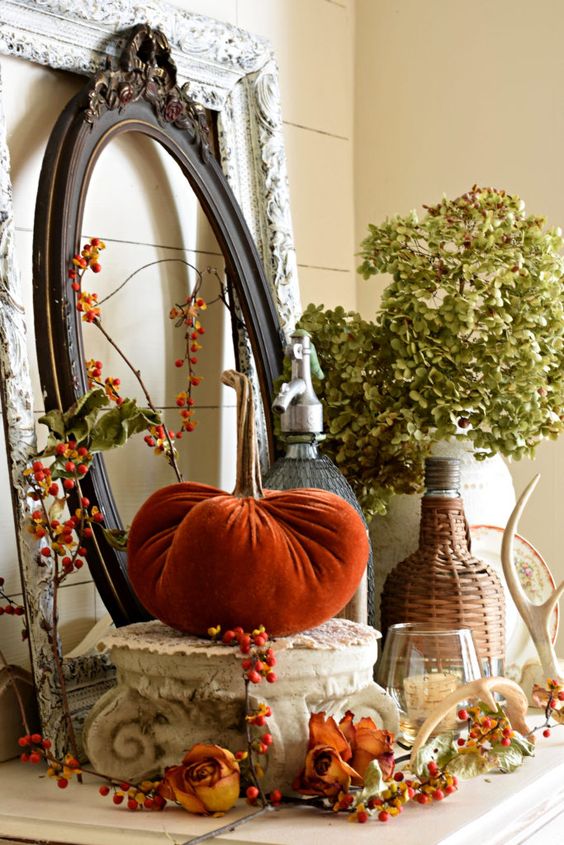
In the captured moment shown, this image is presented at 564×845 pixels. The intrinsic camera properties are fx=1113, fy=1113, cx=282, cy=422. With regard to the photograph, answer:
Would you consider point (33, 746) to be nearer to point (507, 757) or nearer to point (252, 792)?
point (252, 792)

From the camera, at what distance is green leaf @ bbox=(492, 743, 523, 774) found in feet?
2.78

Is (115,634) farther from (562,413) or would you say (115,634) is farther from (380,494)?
(562,413)

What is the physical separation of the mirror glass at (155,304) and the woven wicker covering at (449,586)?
0.24m

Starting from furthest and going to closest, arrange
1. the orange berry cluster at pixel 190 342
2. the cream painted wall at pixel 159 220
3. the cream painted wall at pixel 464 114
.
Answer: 1. the cream painted wall at pixel 464 114
2. the orange berry cluster at pixel 190 342
3. the cream painted wall at pixel 159 220

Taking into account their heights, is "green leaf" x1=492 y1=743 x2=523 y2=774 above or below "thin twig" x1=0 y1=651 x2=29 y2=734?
below

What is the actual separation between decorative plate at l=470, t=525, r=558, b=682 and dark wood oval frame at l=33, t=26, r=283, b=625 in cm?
25

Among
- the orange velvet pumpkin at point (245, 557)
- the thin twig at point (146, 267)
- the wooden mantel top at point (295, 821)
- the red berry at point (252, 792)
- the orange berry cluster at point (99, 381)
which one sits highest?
the thin twig at point (146, 267)

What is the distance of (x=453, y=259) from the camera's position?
1.16 m

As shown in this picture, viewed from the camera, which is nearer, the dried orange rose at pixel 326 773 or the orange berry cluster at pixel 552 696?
the dried orange rose at pixel 326 773

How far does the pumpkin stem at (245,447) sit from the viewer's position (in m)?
0.88

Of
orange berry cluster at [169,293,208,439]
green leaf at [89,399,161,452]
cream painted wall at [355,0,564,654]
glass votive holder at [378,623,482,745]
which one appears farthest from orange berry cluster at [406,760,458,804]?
cream painted wall at [355,0,564,654]

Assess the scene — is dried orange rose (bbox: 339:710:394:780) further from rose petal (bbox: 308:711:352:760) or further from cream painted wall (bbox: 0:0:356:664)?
cream painted wall (bbox: 0:0:356:664)

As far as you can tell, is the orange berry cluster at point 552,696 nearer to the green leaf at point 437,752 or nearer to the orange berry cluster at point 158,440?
the green leaf at point 437,752

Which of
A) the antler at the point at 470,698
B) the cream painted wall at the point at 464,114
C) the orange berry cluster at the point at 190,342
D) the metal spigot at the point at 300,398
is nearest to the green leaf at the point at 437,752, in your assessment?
the antler at the point at 470,698
